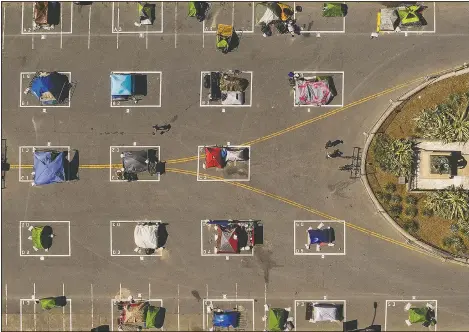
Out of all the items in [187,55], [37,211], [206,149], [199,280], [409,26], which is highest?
[409,26]

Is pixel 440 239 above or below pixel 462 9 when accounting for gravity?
below

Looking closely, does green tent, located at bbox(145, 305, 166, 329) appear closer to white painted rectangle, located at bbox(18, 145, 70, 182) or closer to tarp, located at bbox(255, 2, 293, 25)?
white painted rectangle, located at bbox(18, 145, 70, 182)

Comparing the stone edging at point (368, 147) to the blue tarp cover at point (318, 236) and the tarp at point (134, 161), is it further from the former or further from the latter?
the tarp at point (134, 161)

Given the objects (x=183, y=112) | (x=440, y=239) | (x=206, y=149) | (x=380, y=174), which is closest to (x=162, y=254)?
(x=206, y=149)

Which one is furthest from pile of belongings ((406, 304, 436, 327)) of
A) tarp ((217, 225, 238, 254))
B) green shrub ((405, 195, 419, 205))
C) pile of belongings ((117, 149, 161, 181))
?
pile of belongings ((117, 149, 161, 181))

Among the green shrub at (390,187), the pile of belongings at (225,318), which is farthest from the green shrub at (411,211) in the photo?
the pile of belongings at (225,318)

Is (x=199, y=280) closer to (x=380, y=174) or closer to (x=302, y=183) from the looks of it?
(x=302, y=183)
